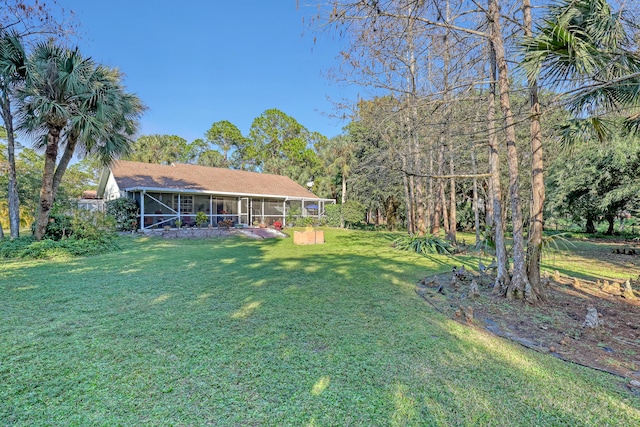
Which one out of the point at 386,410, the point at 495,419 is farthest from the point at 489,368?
the point at 386,410

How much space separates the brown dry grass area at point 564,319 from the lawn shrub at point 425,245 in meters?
4.74

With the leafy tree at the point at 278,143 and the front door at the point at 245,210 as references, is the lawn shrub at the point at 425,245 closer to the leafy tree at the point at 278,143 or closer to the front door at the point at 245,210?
the front door at the point at 245,210

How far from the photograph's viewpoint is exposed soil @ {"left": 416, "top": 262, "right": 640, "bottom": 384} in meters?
3.06

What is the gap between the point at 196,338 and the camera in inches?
128

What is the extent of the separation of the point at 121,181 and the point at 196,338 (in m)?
17.0

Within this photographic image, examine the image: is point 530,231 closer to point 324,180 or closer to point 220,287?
point 220,287

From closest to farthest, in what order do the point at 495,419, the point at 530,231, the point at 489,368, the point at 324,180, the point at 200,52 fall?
the point at 495,419 < the point at 489,368 < the point at 530,231 < the point at 200,52 < the point at 324,180

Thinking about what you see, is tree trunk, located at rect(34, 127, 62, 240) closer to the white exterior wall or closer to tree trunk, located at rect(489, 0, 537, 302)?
the white exterior wall

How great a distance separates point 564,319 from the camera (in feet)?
13.3

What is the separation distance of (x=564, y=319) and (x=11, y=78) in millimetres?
14989

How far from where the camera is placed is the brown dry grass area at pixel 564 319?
306 cm

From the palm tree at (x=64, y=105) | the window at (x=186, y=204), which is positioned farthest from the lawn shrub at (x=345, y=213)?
the palm tree at (x=64, y=105)

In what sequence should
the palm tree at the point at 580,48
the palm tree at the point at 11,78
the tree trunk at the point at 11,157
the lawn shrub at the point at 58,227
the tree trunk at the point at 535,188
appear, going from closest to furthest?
the palm tree at the point at 580,48 → the tree trunk at the point at 535,188 → the palm tree at the point at 11,78 → the tree trunk at the point at 11,157 → the lawn shrub at the point at 58,227

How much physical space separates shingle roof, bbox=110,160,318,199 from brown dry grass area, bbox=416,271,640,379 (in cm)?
1549
